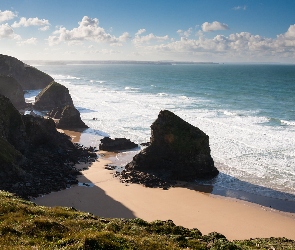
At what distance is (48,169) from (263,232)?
79.4ft

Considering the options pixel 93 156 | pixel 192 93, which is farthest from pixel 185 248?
pixel 192 93

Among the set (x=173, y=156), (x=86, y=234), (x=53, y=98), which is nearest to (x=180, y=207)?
(x=173, y=156)

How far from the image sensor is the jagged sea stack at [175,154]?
38.7 metres

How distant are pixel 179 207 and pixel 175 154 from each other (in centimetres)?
944

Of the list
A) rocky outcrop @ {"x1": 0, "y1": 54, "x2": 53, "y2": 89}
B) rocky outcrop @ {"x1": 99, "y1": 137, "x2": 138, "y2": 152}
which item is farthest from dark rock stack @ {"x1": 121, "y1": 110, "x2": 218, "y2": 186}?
rocky outcrop @ {"x1": 0, "y1": 54, "x2": 53, "y2": 89}

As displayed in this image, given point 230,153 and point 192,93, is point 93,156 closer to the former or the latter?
point 230,153

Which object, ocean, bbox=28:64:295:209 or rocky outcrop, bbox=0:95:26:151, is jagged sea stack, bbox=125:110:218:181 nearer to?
ocean, bbox=28:64:295:209

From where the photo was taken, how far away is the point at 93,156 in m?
45.5

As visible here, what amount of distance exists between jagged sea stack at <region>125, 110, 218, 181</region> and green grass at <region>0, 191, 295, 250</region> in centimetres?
1811

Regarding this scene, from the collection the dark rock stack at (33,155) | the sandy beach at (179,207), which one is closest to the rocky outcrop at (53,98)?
the dark rock stack at (33,155)

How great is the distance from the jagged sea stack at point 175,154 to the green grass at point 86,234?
18.1 m

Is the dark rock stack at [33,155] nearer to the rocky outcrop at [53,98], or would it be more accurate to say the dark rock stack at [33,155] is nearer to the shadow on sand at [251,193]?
the shadow on sand at [251,193]

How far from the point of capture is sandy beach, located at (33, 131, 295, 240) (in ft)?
89.8

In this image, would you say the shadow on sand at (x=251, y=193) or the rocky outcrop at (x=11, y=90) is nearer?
the shadow on sand at (x=251, y=193)
